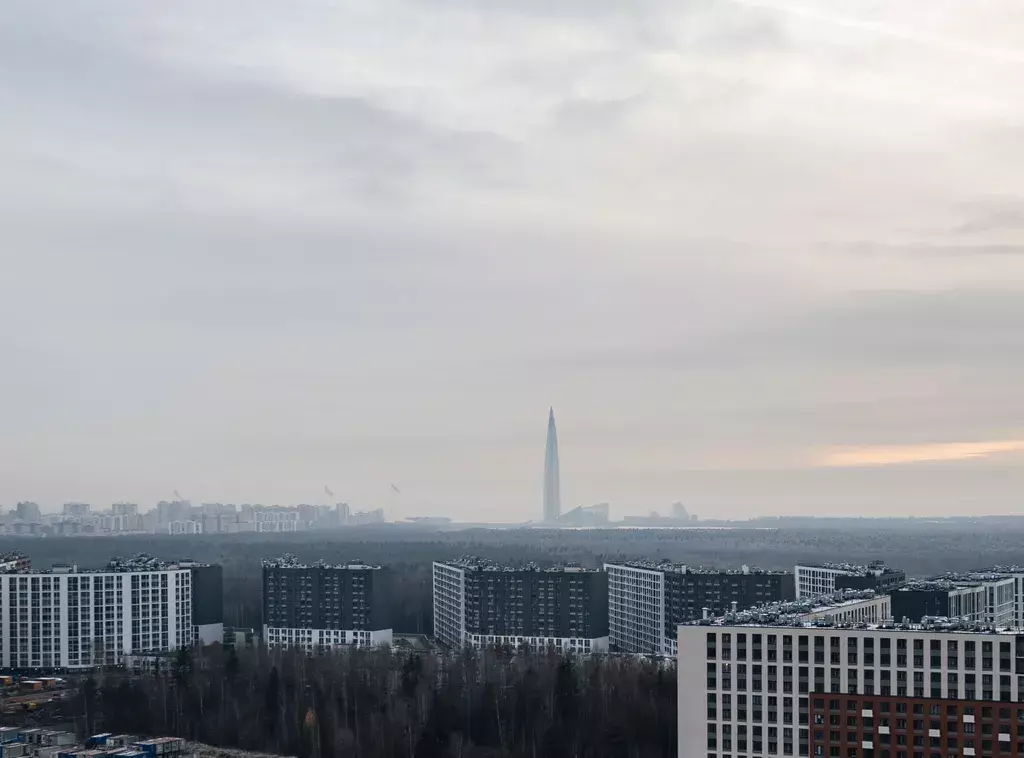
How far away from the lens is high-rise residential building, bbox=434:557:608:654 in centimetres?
3522

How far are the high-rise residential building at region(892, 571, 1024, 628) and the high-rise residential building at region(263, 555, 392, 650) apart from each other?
14958mm

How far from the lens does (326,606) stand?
37406 millimetres

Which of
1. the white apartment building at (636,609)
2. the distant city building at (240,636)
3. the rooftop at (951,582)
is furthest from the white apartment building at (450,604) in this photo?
the rooftop at (951,582)

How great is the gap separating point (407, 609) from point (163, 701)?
18310 mm

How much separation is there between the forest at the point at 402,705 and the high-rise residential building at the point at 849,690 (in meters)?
4.94

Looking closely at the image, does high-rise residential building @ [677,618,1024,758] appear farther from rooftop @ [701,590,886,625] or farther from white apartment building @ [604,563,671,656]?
white apartment building @ [604,563,671,656]

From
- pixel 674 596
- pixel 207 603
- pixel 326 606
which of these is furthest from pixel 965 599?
pixel 207 603

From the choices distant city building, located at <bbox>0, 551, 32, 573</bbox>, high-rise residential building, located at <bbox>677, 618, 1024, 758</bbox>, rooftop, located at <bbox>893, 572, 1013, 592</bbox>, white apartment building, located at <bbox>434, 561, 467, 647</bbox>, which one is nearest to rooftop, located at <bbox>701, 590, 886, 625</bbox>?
high-rise residential building, located at <bbox>677, 618, 1024, 758</bbox>

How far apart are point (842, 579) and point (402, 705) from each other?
13.4 meters

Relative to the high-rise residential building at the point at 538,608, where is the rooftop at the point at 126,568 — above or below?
above

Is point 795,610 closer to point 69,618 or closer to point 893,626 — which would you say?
point 893,626

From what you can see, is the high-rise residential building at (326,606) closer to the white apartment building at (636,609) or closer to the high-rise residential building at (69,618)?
the high-rise residential building at (69,618)

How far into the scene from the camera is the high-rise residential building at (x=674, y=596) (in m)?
33.6

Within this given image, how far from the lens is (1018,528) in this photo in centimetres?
13988
